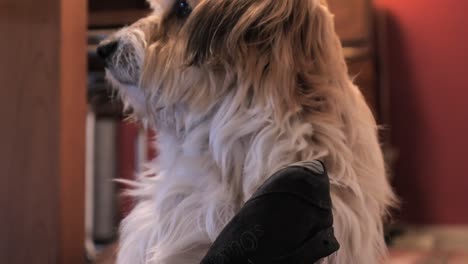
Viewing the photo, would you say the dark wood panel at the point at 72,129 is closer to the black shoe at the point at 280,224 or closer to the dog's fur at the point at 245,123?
the dog's fur at the point at 245,123

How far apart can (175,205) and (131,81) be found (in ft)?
0.71

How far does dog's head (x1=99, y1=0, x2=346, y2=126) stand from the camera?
79 centimetres

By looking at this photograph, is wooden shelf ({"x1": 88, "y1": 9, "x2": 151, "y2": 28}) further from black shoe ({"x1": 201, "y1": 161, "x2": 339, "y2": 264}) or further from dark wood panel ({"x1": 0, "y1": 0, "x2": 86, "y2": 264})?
black shoe ({"x1": 201, "y1": 161, "x2": 339, "y2": 264})

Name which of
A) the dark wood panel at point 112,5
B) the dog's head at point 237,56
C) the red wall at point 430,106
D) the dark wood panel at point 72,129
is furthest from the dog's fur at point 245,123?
the red wall at point 430,106

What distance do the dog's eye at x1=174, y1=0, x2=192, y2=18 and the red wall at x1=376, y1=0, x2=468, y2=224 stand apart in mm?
1624

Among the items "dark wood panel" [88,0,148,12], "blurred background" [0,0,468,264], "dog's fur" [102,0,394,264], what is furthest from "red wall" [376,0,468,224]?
"dog's fur" [102,0,394,264]

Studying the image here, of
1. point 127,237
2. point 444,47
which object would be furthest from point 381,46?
point 127,237

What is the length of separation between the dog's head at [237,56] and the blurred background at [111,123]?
0.47 ft

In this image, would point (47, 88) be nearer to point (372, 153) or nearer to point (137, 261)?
point (137, 261)

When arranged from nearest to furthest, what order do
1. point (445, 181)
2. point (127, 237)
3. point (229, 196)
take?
point (229, 196)
point (127, 237)
point (445, 181)

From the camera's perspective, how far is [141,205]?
34.9 inches

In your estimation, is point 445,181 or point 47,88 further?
point 445,181

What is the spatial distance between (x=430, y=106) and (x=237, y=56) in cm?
172

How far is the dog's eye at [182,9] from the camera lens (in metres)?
0.87
